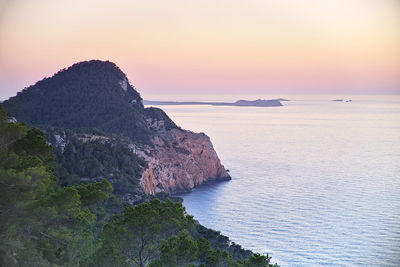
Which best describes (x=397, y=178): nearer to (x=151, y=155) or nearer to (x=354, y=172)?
(x=354, y=172)

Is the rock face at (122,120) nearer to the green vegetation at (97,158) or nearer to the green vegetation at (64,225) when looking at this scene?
the green vegetation at (97,158)

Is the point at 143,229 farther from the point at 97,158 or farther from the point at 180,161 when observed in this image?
the point at 180,161

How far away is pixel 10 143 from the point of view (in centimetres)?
689

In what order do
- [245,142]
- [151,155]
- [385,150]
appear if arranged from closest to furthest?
1. [151,155]
2. [385,150]
3. [245,142]

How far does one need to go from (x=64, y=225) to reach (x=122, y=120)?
2166 cm

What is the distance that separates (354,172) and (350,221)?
1113cm

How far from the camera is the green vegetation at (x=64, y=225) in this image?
5785 mm

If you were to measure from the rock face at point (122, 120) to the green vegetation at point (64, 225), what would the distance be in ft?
52.0

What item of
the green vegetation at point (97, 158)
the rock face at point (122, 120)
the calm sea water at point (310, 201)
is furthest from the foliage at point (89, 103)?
the calm sea water at point (310, 201)

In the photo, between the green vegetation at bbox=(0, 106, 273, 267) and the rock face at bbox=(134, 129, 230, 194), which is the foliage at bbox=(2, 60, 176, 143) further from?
the green vegetation at bbox=(0, 106, 273, 267)

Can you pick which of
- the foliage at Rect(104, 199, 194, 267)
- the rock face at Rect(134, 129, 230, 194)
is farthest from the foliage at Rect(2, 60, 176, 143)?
the foliage at Rect(104, 199, 194, 267)

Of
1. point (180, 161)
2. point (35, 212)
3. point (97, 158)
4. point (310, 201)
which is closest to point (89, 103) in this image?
point (180, 161)

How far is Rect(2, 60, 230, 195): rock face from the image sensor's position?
26.1 meters

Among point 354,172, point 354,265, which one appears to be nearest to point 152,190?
point 354,265
